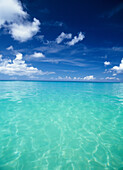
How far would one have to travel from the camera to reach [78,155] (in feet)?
13.2

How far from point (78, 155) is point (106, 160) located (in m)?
1.09

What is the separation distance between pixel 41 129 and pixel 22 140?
4.25 feet

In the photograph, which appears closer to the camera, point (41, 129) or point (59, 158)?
point (59, 158)

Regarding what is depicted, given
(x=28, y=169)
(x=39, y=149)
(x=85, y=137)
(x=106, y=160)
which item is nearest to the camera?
(x=28, y=169)

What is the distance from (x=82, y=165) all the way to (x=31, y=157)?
2035mm

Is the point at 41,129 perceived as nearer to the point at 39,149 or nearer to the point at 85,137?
the point at 39,149

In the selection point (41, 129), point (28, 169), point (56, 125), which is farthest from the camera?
point (56, 125)

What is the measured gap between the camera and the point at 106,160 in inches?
151

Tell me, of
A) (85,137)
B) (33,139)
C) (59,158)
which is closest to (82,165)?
(59,158)

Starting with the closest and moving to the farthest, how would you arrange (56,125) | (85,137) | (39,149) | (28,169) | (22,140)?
(28,169), (39,149), (22,140), (85,137), (56,125)

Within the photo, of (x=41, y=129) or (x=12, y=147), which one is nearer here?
(x=12, y=147)

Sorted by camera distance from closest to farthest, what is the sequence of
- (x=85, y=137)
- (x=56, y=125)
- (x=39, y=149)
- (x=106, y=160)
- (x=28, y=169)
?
→ (x=28, y=169) < (x=106, y=160) < (x=39, y=149) < (x=85, y=137) < (x=56, y=125)

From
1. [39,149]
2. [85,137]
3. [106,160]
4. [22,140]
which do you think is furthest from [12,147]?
[106,160]

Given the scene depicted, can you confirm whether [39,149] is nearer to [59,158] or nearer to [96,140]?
[59,158]
